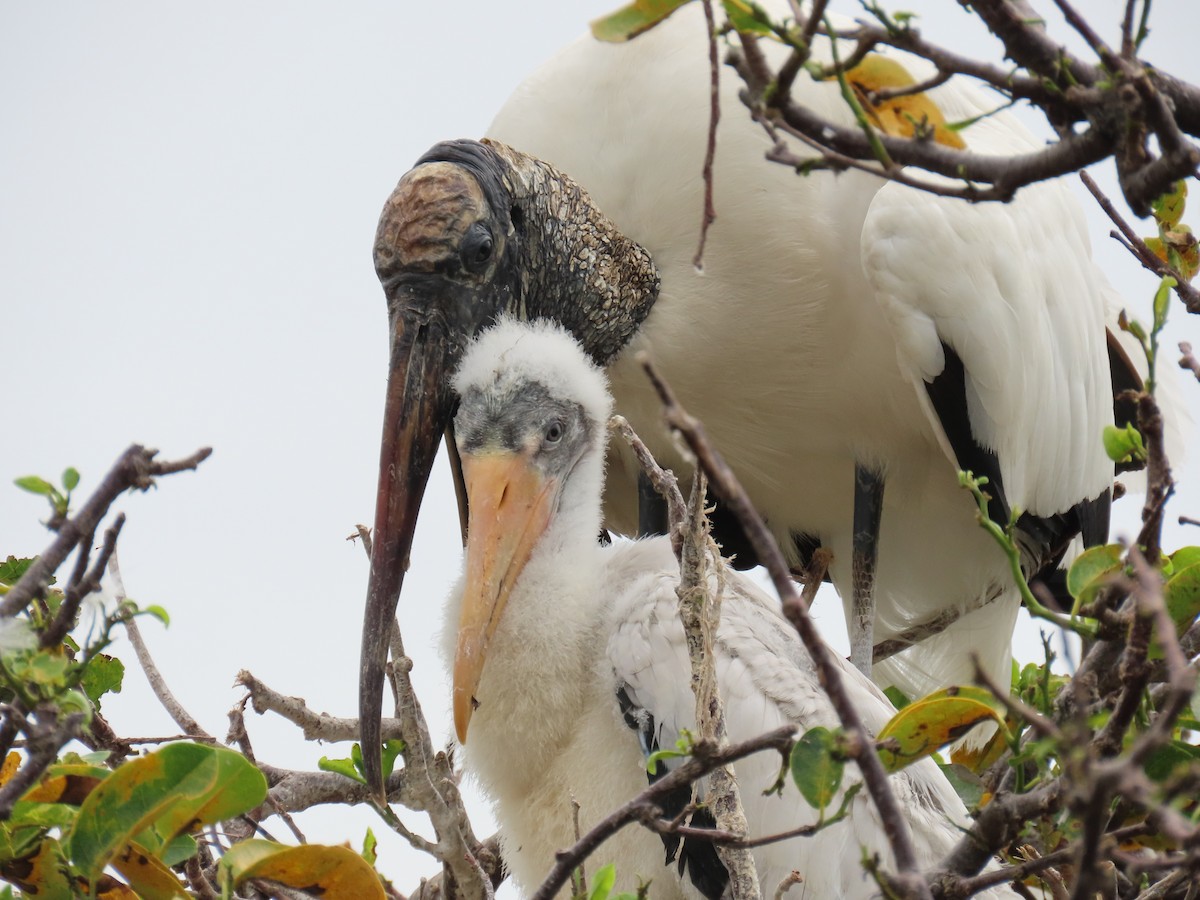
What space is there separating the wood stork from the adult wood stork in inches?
12.6

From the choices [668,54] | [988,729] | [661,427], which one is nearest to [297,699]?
[661,427]

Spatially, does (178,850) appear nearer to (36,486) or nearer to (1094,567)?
(36,486)

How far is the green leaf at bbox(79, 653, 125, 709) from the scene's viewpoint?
6.75 feet

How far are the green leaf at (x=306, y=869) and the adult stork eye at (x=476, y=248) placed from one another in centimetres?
137

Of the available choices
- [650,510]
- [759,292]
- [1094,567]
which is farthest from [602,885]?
[650,510]

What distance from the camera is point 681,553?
1733mm

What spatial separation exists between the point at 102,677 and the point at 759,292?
4.72 feet

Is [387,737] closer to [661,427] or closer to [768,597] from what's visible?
[768,597]

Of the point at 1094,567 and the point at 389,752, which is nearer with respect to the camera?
the point at 1094,567

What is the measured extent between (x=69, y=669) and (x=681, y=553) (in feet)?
2.13

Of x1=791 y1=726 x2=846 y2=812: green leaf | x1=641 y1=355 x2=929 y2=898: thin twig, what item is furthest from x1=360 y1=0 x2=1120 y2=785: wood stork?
x1=641 y1=355 x2=929 y2=898: thin twig

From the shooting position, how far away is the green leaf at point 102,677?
2.06m

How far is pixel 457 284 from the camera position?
2.77 m

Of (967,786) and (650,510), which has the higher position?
(650,510)
